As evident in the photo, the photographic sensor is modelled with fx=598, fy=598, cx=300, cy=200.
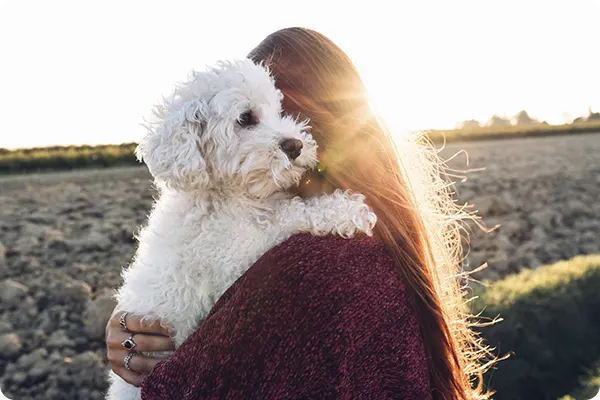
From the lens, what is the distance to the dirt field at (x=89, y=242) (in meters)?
5.82

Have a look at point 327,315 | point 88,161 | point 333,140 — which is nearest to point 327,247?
point 327,315

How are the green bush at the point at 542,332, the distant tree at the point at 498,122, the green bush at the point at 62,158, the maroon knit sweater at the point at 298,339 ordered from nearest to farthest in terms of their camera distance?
the maroon knit sweater at the point at 298,339
the green bush at the point at 542,332
the green bush at the point at 62,158
the distant tree at the point at 498,122

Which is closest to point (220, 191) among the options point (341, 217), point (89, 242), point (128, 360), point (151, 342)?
point (341, 217)

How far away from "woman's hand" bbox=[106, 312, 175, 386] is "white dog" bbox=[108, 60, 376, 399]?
0.05 metres

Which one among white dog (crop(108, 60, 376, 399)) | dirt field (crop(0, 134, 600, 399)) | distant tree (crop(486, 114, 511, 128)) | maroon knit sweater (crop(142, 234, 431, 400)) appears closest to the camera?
maroon knit sweater (crop(142, 234, 431, 400))

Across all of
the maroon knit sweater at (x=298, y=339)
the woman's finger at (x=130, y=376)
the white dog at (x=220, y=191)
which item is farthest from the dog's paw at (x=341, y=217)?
the woman's finger at (x=130, y=376)

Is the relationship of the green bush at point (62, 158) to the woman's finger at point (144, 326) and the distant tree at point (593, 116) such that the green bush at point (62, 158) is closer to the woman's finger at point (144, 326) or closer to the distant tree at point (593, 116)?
the woman's finger at point (144, 326)

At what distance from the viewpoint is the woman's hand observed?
254cm

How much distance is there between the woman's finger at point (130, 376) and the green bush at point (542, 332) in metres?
3.64

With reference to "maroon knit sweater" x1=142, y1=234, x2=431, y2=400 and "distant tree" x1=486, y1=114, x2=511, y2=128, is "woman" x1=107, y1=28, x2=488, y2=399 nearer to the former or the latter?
"maroon knit sweater" x1=142, y1=234, x2=431, y2=400

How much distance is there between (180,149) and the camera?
2.55 m

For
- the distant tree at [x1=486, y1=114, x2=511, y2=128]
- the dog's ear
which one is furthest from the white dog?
the distant tree at [x1=486, y1=114, x2=511, y2=128]

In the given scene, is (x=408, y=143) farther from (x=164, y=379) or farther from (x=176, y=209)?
(x=164, y=379)

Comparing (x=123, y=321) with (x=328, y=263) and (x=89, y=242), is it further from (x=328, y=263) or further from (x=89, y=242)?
(x=89, y=242)
